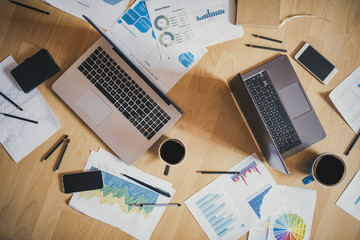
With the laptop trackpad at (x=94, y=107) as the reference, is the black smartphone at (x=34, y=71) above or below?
above

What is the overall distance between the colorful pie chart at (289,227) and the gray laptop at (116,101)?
24.2 inches

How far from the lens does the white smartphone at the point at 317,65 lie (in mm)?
1017

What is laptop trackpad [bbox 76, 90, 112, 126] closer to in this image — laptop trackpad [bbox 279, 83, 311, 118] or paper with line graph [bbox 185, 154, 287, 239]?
paper with line graph [bbox 185, 154, 287, 239]

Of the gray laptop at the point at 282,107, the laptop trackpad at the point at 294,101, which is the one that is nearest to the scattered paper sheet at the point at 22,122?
the gray laptop at the point at 282,107

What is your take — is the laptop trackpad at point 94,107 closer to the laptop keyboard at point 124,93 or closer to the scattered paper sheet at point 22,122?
the laptop keyboard at point 124,93

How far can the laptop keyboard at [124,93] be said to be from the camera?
0.96 meters

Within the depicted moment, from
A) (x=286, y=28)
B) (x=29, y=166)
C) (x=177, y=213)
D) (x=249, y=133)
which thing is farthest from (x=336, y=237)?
(x=29, y=166)

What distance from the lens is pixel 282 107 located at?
0.98 meters

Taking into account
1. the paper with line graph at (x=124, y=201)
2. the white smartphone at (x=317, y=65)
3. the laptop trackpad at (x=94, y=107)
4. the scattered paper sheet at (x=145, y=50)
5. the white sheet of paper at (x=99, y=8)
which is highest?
the white sheet of paper at (x=99, y=8)

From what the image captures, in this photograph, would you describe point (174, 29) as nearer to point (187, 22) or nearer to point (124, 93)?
point (187, 22)

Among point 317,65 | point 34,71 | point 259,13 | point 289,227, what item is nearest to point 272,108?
point 317,65

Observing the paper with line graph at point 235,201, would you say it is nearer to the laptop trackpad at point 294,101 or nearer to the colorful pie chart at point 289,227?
the colorful pie chart at point 289,227

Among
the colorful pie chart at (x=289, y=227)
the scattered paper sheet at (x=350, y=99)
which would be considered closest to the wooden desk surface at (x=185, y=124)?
the scattered paper sheet at (x=350, y=99)

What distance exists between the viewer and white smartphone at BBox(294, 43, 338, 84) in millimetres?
1017
